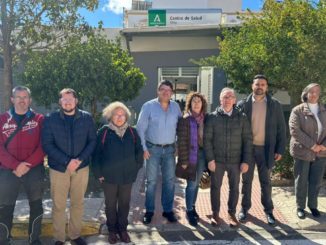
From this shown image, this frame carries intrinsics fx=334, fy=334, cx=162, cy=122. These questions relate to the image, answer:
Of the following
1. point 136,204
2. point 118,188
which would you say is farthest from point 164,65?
point 118,188

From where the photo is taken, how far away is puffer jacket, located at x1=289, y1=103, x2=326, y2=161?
4.52 m

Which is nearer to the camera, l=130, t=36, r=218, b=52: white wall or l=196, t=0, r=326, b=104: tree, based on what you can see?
l=196, t=0, r=326, b=104: tree

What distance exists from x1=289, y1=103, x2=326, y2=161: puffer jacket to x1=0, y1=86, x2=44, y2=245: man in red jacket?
332 centimetres

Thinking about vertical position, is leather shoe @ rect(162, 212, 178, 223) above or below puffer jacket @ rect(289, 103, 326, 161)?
below

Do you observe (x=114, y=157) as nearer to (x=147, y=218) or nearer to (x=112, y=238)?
(x=112, y=238)

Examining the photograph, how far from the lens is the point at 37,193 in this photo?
3.78m

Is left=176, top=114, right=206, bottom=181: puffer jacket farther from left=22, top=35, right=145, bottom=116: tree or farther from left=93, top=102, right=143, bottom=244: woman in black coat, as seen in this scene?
left=22, top=35, right=145, bottom=116: tree

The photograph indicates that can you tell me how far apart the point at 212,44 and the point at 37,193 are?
9.47 metres

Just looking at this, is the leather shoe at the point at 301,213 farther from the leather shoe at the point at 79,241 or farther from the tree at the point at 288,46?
the leather shoe at the point at 79,241

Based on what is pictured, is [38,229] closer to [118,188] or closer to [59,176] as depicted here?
[59,176]

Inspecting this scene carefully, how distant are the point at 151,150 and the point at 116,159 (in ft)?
2.13

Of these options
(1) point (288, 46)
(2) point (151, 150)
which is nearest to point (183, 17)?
(1) point (288, 46)

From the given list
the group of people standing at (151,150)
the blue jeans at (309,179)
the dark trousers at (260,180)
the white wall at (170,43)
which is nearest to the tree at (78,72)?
the group of people standing at (151,150)

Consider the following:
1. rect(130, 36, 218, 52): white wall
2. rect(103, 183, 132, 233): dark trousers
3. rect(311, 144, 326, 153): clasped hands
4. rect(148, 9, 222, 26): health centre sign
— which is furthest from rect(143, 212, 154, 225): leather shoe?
rect(148, 9, 222, 26): health centre sign
